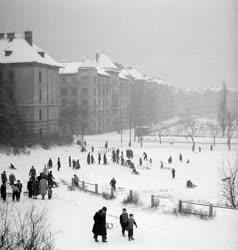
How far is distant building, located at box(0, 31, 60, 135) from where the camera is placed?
159 ft

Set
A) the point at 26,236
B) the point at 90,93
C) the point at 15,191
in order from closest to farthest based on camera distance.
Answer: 1. the point at 26,236
2. the point at 15,191
3. the point at 90,93

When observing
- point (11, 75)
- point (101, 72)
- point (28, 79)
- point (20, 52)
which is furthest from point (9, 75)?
point (101, 72)

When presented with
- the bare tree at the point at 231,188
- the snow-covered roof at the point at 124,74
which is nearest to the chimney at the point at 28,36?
the bare tree at the point at 231,188

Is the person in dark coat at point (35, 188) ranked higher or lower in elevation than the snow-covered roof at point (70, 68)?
lower

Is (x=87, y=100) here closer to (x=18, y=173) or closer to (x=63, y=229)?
(x=18, y=173)

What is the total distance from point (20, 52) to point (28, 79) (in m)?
4.09

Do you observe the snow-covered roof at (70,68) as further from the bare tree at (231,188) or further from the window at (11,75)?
the bare tree at (231,188)

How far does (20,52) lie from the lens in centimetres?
5031

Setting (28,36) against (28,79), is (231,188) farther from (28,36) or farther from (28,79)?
(28,36)

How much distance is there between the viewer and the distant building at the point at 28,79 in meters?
48.4

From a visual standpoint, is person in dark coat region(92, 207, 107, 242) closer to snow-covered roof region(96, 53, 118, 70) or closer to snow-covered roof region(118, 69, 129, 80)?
snow-covered roof region(96, 53, 118, 70)

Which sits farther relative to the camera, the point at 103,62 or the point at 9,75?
the point at 103,62

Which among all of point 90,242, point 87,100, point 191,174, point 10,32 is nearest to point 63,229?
point 90,242

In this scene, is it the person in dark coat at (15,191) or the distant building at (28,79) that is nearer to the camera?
the person in dark coat at (15,191)
